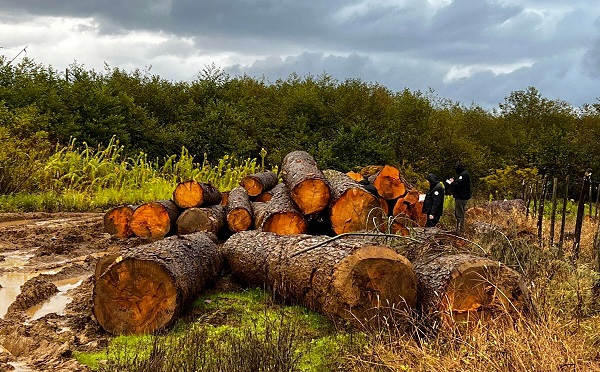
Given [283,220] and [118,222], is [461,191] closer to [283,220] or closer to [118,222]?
[283,220]

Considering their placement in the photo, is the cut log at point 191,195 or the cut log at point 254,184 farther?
the cut log at point 254,184

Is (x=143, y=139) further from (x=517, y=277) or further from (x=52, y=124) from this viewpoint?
(x=517, y=277)

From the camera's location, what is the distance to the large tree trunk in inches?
251

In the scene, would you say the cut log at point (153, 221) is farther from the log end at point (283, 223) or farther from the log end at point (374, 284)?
the log end at point (374, 284)

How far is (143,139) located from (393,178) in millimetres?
15504

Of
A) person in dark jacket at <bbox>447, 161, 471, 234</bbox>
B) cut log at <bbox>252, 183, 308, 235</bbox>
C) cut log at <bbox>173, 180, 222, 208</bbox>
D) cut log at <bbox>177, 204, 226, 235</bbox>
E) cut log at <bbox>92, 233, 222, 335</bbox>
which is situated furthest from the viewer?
person in dark jacket at <bbox>447, 161, 471, 234</bbox>

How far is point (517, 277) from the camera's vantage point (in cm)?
628

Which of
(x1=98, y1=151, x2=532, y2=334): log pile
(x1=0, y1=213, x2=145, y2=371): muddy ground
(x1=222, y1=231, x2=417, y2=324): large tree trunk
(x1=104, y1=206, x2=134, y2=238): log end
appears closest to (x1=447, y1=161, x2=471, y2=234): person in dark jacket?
(x1=98, y1=151, x2=532, y2=334): log pile

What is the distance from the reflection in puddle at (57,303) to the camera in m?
7.55

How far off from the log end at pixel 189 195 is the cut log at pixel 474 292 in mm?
7389

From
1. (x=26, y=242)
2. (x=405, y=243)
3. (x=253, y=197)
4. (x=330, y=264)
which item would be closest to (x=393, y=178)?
(x=253, y=197)

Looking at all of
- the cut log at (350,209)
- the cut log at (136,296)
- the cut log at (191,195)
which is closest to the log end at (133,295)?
the cut log at (136,296)

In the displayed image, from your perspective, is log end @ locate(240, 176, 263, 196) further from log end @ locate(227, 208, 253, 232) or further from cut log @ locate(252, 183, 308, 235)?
cut log @ locate(252, 183, 308, 235)

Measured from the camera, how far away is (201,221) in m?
11.8
